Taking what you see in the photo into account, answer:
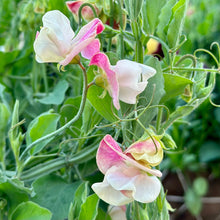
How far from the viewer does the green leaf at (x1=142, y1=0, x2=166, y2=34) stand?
385 millimetres

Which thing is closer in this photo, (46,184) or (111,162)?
(111,162)

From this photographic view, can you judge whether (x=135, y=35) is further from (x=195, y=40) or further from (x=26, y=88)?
(x=195, y=40)

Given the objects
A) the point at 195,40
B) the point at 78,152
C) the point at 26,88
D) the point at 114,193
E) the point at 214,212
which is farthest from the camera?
the point at 195,40

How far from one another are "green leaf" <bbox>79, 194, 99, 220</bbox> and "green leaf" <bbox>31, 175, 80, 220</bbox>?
0.05 metres

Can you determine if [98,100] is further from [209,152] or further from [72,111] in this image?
[209,152]

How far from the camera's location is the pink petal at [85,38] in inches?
12.1

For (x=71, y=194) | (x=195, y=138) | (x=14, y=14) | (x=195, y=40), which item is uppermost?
(x=14, y=14)

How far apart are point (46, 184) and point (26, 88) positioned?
0.21 meters

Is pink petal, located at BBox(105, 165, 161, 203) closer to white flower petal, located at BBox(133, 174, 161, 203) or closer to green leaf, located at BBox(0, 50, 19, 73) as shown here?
white flower petal, located at BBox(133, 174, 161, 203)

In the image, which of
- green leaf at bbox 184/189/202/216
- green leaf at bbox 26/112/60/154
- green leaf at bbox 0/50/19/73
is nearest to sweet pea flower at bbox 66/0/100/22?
green leaf at bbox 26/112/60/154

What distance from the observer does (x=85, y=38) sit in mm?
312

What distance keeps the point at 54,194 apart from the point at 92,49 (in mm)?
183

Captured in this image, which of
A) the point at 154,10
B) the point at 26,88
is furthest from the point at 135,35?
the point at 26,88

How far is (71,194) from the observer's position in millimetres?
443
